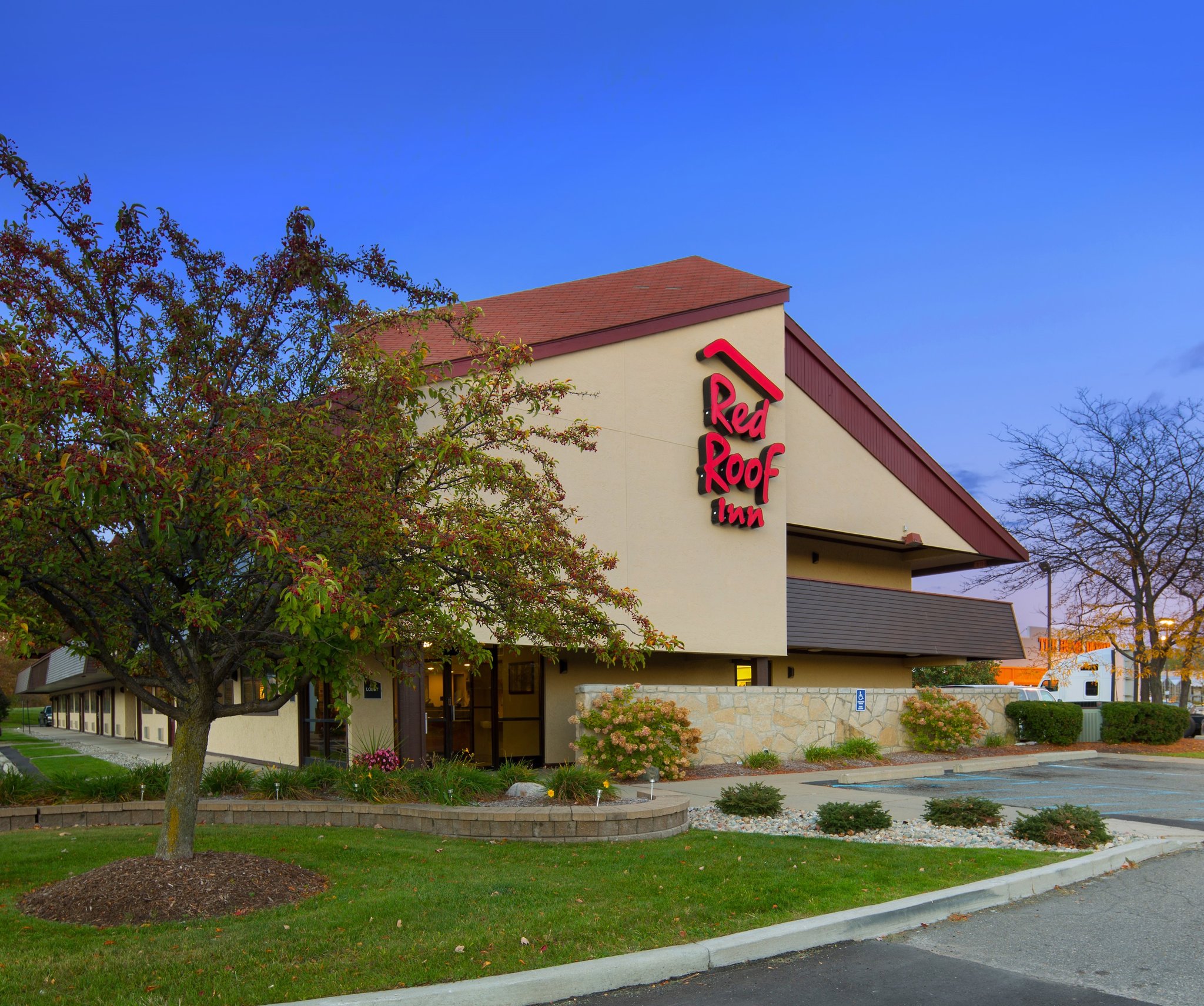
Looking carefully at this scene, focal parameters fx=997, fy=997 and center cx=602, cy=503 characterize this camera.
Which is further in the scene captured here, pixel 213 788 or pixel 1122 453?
pixel 1122 453

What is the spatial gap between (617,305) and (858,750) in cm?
1037

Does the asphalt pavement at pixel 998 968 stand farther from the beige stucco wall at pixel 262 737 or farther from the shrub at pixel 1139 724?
the shrub at pixel 1139 724

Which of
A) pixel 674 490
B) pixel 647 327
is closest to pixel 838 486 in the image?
pixel 674 490

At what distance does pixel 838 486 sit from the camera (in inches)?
952

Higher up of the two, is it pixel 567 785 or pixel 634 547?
pixel 634 547

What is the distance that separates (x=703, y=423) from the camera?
2041 cm

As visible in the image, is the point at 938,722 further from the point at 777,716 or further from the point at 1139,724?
the point at 1139,724

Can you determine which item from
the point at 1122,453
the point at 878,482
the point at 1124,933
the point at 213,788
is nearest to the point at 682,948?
the point at 1124,933

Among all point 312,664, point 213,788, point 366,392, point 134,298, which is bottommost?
point 213,788

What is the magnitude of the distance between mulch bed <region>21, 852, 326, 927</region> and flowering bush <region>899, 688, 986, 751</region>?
17.5 metres

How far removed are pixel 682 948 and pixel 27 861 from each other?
620cm

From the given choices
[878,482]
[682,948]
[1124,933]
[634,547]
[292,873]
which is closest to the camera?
[682,948]

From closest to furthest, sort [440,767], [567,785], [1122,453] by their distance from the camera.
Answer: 1. [567,785]
2. [440,767]
3. [1122,453]

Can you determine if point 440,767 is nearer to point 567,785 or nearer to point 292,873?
point 567,785
